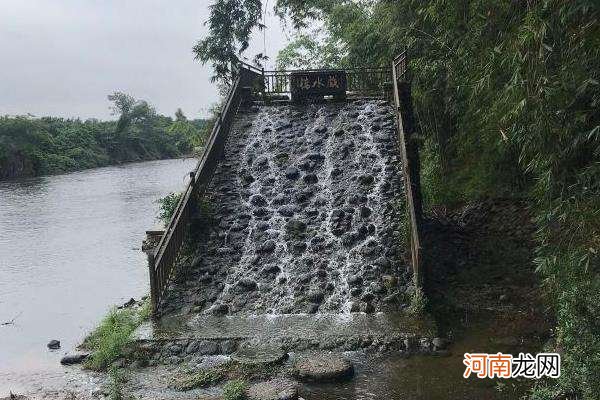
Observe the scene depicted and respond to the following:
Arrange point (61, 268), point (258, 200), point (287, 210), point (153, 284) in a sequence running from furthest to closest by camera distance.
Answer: point (61, 268)
point (258, 200)
point (287, 210)
point (153, 284)

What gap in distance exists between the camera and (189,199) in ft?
34.6

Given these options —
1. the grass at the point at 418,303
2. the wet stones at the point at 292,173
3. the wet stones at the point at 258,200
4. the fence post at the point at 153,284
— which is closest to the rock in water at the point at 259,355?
the fence post at the point at 153,284

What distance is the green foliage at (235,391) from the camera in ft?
19.2

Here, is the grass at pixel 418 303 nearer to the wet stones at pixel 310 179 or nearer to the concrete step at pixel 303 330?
the concrete step at pixel 303 330

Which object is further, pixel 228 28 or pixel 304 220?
pixel 228 28

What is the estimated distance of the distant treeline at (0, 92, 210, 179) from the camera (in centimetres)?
4762

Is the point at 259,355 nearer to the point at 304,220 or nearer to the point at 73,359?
the point at 73,359

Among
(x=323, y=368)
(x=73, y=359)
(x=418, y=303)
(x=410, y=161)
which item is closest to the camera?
(x=323, y=368)

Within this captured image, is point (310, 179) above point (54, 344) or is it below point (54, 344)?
above

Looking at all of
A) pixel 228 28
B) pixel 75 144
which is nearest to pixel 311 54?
pixel 228 28

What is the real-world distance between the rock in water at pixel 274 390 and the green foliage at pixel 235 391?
83mm

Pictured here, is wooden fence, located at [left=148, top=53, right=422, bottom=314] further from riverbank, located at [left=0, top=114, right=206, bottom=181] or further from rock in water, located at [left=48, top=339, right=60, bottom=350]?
riverbank, located at [left=0, top=114, right=206, bottom=181]

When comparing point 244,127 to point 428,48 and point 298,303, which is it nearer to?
point 428,48

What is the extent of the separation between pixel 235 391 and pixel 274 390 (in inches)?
17.6
